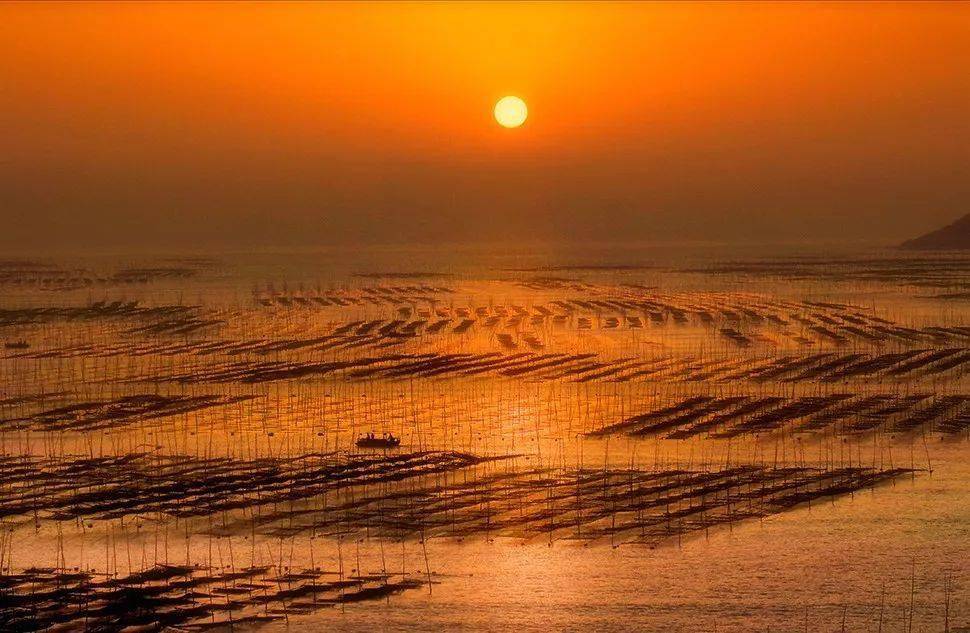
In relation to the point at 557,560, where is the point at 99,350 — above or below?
above

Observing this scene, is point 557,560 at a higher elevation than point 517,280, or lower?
lower

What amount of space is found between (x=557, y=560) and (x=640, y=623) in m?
2.98

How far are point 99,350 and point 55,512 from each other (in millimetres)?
32760

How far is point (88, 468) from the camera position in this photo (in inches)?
1208

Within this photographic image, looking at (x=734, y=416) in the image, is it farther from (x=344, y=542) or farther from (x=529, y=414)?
(x=344, y=542)

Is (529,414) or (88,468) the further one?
(529,414)

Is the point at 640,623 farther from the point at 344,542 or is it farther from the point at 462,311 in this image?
the point at 462,311

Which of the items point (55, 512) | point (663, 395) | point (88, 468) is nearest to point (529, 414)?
point (663, 395)

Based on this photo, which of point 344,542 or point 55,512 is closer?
point 344,542

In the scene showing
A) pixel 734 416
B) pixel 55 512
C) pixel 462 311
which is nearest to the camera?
pixel 55 512

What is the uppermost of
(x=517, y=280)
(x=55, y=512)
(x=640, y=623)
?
(x=517, y=280)

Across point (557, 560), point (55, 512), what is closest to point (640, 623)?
point (557, 560)

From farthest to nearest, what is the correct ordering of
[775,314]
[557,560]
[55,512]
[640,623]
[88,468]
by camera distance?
[775,314]
[88,468]
[55,512]
[557,560]
[640,623]

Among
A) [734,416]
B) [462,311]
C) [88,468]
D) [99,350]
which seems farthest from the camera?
[462,311]
